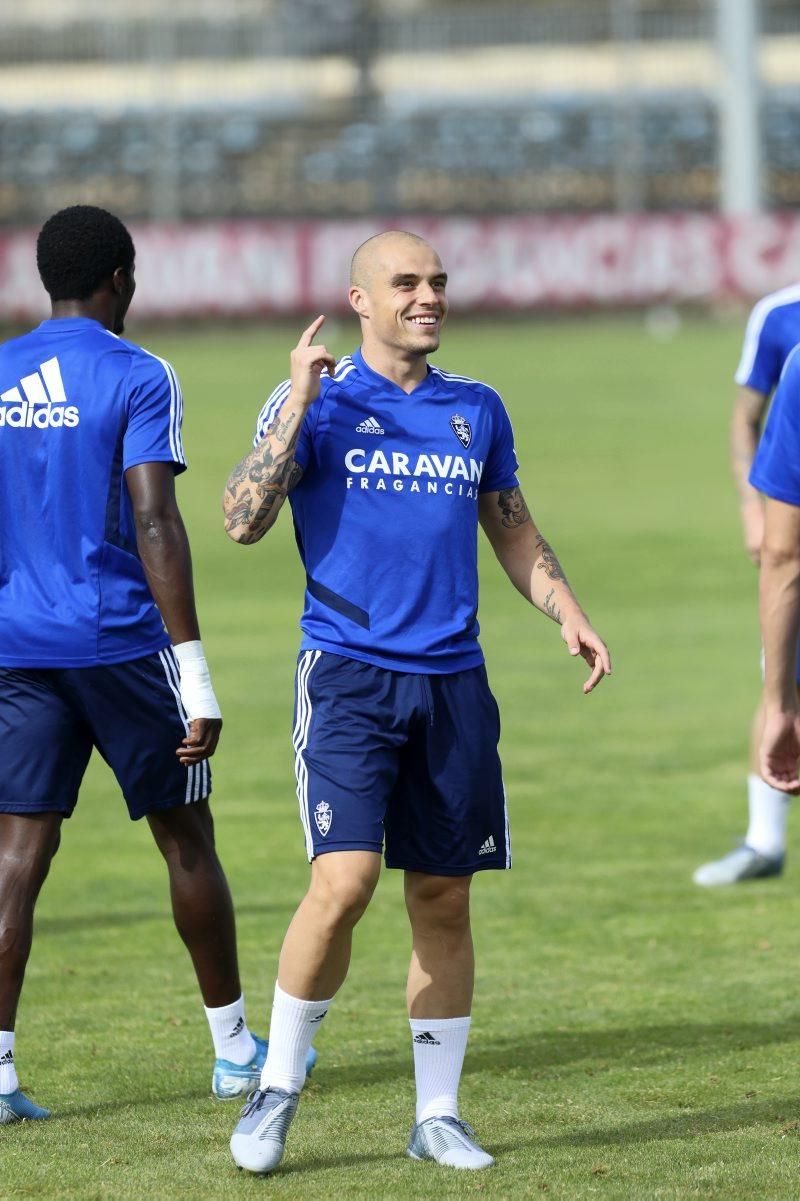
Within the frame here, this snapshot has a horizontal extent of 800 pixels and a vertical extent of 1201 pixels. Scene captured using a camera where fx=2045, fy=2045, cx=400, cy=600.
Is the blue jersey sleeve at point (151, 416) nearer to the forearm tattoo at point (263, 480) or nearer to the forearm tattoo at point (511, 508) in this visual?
the forearm tattoo at point (263, 480)

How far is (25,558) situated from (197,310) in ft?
122

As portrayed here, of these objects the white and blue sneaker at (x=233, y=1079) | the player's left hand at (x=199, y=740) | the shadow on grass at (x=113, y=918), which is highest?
the player's left hand at (x=199, y=740)

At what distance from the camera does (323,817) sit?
191 inches

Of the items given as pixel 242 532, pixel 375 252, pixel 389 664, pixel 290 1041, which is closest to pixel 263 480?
pixel 242 532

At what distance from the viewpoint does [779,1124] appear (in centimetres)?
516

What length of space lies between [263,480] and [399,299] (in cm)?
57

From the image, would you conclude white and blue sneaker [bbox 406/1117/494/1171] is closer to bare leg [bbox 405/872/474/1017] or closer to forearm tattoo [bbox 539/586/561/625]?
bare leg [bbox 405/872/474/1017]

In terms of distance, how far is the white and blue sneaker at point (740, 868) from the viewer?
806cm

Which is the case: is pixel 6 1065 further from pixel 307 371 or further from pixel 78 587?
pixel 307 371

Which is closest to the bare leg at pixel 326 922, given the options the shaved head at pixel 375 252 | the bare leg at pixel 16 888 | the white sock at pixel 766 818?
the bare leg at pixel 16 888

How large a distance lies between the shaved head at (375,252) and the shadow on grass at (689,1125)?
217 cm

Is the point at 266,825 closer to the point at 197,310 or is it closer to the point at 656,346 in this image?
the point at 656,346

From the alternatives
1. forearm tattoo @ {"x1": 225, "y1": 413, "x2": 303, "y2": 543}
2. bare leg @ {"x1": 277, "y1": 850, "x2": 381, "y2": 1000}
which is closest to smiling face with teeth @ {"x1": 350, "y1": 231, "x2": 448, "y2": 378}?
forearm tattoo @ {"x1": 225, "y1": 413, "x2": 303, "y2": 543}

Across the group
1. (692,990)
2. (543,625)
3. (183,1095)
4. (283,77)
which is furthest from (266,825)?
(283,77)
